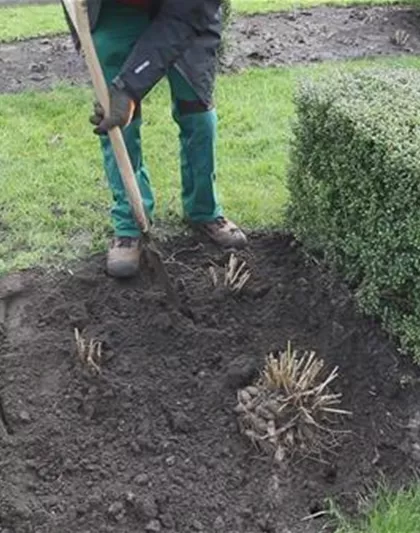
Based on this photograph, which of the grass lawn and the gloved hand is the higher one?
the gloved hand

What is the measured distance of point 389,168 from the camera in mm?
3793

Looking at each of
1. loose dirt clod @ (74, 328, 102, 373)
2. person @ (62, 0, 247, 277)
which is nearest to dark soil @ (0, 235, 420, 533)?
loose dirt clod @ (74, 328, 102, 373)

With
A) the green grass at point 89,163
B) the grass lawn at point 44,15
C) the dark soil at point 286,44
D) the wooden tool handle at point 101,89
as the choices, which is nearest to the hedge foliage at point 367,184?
the wooden tool handle at point 101,89

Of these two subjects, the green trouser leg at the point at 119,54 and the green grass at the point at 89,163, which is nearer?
the green trouser leg at the point at 119,54

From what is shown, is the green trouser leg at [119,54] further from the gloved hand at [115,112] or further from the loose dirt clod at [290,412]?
the loose dirt clod at [290,412]

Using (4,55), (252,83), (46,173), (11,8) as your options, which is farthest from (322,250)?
(11,8)

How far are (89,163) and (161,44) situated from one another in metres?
2.04

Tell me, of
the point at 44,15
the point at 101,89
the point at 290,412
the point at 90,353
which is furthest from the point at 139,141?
the point at 44,15

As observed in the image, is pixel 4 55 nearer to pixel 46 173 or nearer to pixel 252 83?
pixel 252 83

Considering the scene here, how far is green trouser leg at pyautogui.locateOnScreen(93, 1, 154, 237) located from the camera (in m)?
4.54

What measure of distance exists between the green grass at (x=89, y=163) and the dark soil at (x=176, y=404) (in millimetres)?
533

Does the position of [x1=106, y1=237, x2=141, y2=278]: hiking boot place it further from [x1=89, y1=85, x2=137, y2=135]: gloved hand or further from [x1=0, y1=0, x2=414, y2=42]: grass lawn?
[x1=0, y1=0, x2=414, y2=42]: grass lawn

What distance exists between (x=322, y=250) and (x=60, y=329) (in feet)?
3.68

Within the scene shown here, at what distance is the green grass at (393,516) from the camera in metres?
3.35
